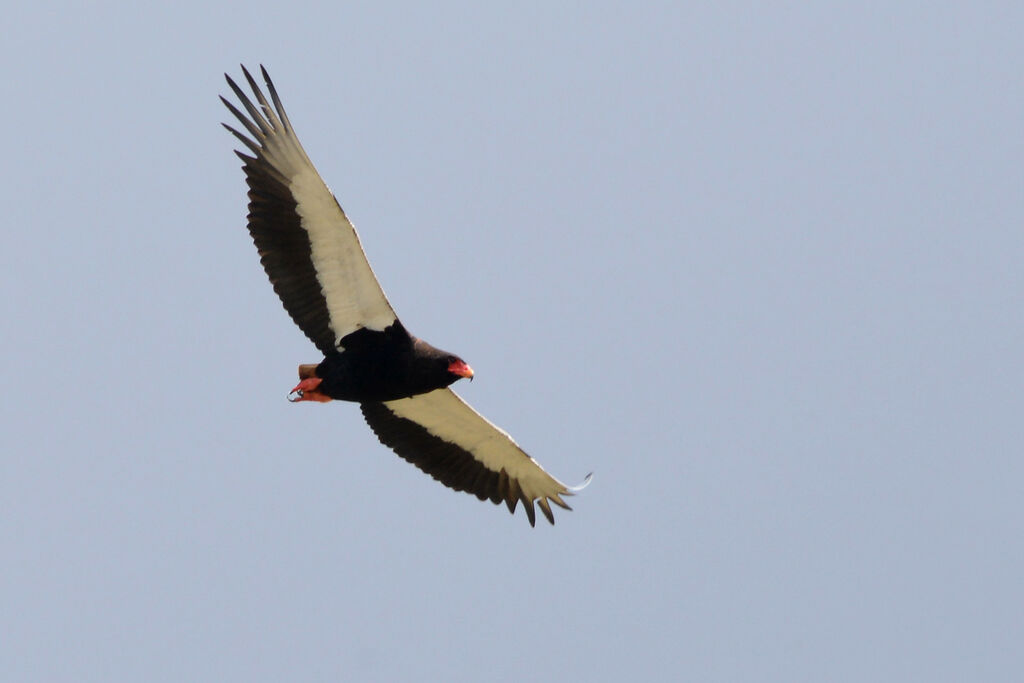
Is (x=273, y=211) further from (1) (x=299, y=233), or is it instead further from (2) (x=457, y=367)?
(2) (x=457, y=367)

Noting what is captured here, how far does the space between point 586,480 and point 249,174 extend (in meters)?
6.83

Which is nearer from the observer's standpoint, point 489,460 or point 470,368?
point 470,368

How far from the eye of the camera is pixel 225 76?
24781 millimetres

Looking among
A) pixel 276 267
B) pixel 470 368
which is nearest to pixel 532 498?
pixel 470 368

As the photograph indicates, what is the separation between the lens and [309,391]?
25516mm

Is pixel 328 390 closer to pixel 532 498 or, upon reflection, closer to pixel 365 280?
pixel 365 280

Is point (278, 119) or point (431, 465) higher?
point (278, 119)

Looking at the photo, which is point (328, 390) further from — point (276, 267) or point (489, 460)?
point (489, 460)

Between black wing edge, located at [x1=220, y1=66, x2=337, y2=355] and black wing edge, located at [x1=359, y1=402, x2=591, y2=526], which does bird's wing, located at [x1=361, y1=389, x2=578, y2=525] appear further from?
black wing edge, located at [x1=220, y1=66, x2=337, y2=355]

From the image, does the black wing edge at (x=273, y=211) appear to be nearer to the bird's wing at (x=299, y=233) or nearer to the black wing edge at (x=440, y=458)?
the bird's wing at (x=299, y=233)

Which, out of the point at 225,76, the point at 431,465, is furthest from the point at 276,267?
the point at 431,465

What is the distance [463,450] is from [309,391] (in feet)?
10.8

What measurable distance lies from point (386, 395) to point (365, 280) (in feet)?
5.23

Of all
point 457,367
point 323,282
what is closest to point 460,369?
point 457,367
